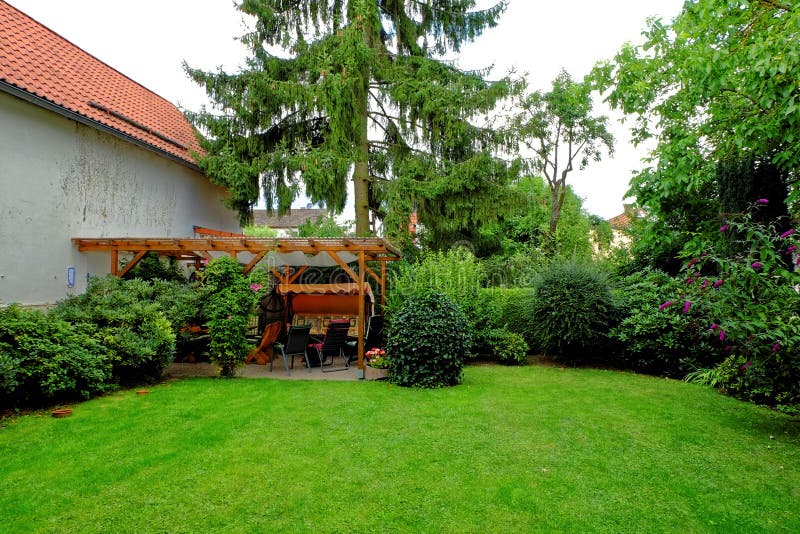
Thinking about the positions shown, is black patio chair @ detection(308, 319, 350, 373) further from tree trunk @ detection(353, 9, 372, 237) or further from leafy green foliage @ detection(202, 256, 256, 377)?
tree trunk @ detection(353, 9, 372, 237)

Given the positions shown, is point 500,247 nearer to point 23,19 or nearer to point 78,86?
point 78,86

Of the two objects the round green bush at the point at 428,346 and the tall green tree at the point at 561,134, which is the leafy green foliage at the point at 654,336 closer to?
the round green bush at the point at 428,346

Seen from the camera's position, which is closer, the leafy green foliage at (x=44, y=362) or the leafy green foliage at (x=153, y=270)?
the leafy green foliage at (x=44, y=362)

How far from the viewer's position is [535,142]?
81.7ft

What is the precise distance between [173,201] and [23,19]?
16.6 feet

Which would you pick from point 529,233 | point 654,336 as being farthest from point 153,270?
point 529,233

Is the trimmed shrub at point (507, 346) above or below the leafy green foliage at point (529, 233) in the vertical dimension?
below

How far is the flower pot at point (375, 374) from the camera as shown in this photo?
335 inches

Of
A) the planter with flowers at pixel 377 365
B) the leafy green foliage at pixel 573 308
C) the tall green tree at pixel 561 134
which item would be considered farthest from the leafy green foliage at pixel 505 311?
the tall green tree at pixel 561 134

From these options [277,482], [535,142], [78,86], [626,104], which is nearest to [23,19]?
[78,86]

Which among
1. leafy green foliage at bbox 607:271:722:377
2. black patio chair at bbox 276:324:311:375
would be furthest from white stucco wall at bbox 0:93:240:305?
leafy green foliage at bbox 607:271:722:377

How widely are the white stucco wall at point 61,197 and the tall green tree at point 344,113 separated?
200cm

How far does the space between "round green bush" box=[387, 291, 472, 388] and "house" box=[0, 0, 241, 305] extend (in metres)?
6.73

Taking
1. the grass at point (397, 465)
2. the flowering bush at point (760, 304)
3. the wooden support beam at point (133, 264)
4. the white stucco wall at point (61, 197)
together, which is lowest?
the grass at point (397, 465)
